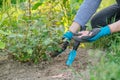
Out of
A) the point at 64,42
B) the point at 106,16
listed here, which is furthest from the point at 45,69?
the point at 106,16

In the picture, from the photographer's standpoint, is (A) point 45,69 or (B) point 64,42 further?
(B) point 64,42

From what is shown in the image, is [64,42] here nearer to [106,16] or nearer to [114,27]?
[114,27]

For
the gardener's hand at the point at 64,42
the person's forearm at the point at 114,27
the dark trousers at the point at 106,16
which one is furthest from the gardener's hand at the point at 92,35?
the dark trousers at the point at 106,16

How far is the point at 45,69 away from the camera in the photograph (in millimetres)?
2652

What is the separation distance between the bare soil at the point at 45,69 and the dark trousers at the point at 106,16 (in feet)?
1.64

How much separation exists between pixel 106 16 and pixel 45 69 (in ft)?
3.25

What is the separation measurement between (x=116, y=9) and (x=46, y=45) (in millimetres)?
993

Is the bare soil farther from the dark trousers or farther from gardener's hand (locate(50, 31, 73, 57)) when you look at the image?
the dark trousers

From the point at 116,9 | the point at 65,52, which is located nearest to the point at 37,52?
the point at 65,52

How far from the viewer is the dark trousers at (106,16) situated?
3.33 metres

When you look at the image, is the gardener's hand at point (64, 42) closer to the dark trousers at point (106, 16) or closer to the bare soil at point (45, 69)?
the bare soil at point (45, 69)

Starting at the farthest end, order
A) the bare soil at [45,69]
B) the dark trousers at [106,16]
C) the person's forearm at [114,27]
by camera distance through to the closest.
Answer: the dark trousers at [106,16] → the person's forearm at [114,27] → the bare soil at [45,69]

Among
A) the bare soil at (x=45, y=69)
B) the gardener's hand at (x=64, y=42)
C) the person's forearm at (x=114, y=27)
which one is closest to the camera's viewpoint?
the bare soil at (x=45, y=69)

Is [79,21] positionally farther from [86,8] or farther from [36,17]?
[36,17]
